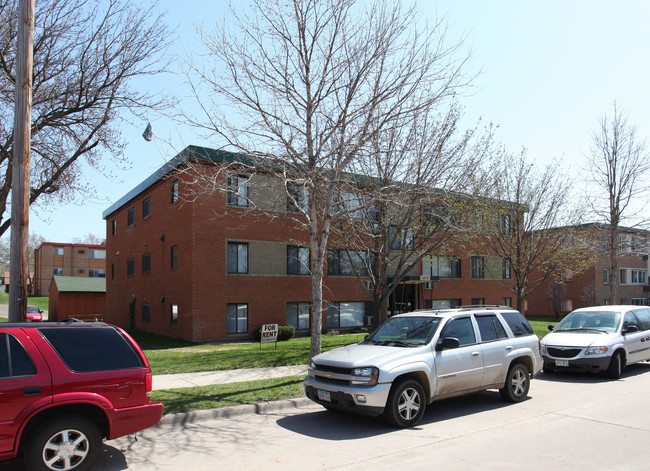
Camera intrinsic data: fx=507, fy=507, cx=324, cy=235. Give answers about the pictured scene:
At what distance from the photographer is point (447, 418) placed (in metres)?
7.80

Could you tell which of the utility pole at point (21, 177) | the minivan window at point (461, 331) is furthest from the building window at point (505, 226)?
the utility pole at point (21, 177)

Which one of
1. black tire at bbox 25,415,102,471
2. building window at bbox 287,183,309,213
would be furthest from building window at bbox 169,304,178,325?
black tire at bbox 25,415,102,471

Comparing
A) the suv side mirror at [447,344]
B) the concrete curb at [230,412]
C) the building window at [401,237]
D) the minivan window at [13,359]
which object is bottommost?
the concrete curb at [230,412]

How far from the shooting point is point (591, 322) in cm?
1261

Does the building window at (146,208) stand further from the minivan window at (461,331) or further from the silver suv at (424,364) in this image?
the minivan window at (461,331)

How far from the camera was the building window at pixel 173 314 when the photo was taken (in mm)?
22484

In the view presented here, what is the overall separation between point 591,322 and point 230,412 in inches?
368

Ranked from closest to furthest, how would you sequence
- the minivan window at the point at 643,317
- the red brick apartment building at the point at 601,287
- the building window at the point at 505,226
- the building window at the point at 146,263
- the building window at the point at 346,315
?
the minivan window at the point at 643,317 < the building window at the point at 505,226 < the building window at the point at 346,315 < the building window at the point at 146,263 < the red brick apartment building at the point at 601,287

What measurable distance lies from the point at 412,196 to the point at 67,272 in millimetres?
71875

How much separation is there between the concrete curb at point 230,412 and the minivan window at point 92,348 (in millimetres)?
Answer: 2106

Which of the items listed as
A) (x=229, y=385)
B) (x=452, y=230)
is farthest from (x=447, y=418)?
(x=452, y=230)

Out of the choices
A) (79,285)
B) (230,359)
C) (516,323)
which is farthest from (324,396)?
(79,285)

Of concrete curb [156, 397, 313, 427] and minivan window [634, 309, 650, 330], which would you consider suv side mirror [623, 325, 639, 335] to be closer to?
minivan window [634, 309, 650, 330]

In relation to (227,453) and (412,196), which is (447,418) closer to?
(227,453)
